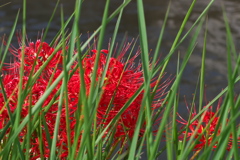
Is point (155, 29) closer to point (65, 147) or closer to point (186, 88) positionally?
point (186, 88)

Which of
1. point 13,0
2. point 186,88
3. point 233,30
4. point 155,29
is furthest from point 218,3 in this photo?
point 13,0

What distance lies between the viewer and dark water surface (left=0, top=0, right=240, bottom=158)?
115 inches

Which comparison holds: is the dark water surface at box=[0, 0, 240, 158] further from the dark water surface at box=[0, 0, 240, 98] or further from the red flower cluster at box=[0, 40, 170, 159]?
the red flower cluster at box=[0, 40, 170, 159]

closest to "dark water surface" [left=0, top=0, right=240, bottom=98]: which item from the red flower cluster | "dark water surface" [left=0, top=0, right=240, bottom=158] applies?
"dark water surface" [left=0, top=0, right=240, bottom=158]

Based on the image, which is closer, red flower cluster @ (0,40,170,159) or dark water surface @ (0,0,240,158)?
red flower cluster @ (0,40,170,159)

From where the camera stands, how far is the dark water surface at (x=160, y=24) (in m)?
2.93

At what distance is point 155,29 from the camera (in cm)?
325

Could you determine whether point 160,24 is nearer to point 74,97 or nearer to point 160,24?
point 160,24

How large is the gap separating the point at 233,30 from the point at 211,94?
785 millimetres

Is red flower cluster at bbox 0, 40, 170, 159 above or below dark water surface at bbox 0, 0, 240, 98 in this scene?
below

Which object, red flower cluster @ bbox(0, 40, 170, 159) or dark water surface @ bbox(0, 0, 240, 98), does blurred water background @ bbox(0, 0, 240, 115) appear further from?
red flower cluster @ bbox(0, 40, 170, 159)

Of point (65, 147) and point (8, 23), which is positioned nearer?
point (65, 147)

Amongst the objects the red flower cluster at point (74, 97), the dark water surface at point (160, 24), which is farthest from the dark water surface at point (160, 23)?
the red flower cluster at point (74, 97)

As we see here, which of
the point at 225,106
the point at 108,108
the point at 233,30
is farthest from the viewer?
the point at 233,30
